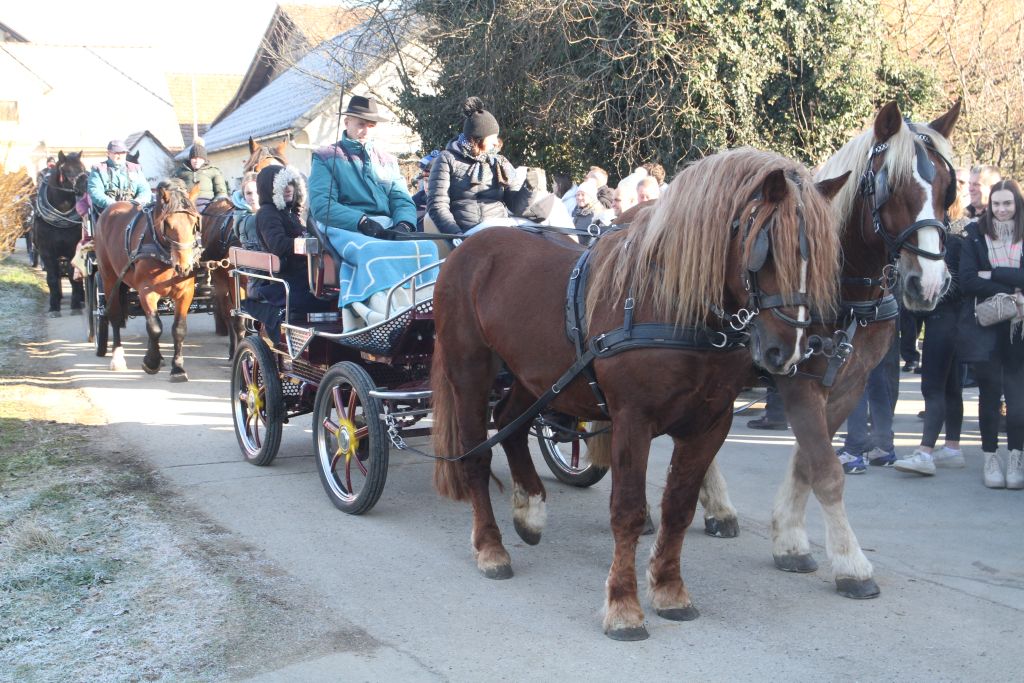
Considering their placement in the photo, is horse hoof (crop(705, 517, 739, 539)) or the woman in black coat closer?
horse hoof (crop(705, 517, 739, 539))

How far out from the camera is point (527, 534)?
17.3 feet

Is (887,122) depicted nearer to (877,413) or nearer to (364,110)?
(877,413)

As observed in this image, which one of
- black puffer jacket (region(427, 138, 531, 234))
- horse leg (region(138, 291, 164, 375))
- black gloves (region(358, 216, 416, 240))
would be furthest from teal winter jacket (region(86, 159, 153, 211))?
black puffer jacket (region(427, 138, 531, 234))

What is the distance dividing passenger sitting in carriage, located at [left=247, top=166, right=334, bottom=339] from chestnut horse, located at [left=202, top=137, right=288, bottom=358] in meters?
3.49

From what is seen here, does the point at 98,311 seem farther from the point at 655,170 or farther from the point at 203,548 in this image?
the point at 203,548

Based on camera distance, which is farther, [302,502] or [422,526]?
[302,502]


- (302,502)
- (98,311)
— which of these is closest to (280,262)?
(302,502)

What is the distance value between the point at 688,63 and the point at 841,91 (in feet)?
7.14

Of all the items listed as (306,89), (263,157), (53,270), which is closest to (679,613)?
(263,157)

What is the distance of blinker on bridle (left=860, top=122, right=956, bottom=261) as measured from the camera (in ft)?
14.4

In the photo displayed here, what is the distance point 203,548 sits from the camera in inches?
203

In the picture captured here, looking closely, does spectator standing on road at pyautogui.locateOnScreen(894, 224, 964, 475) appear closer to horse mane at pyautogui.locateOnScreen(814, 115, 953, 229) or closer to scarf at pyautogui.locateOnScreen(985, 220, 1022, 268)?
scarf at pyautogui.locateOnScreen(985, 220, 1022, 268)

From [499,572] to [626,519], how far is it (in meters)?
1.03

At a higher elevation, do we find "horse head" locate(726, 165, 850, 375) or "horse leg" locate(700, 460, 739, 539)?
"horse head" locate(726, 165, 850, 375)
